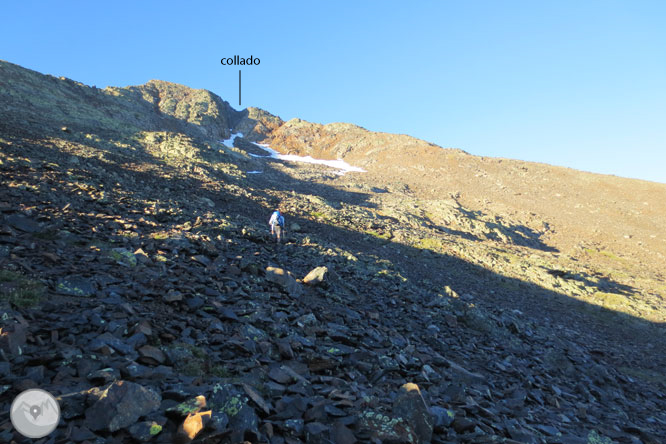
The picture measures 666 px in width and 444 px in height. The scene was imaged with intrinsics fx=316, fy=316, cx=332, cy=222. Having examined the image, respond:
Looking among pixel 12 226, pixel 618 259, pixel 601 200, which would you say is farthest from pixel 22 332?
pixel 601 200

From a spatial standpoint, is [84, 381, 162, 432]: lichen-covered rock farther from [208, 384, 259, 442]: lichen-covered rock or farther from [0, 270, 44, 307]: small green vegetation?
[0, 270, 44, 307]: small green vegetation

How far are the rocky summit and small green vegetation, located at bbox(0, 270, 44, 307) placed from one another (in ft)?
0.10

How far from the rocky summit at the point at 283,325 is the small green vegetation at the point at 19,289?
1.1 inches

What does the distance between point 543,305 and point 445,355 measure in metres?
13.8

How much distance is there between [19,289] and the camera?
19.1 ft

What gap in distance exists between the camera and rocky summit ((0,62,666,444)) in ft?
13.9

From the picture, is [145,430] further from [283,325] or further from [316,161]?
[316,161]

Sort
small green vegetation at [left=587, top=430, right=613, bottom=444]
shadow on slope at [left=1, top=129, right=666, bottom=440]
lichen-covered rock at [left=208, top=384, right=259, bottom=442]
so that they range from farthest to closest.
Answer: shadow on slope at [left=1, top=129, right=666, bottom=440], small green vegetation at [left=587, top=430, right=613, bottom=444], lichen-covered rock at [left=208, top=384, right=259, bottom=442]

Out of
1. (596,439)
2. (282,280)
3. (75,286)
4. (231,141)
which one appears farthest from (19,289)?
(231,141)

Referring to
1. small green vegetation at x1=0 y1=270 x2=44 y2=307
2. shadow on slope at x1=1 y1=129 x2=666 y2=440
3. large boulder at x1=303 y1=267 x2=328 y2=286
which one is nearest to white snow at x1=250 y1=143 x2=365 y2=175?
shadow on slope at x1=1 y1=129 x2=666 y2=440

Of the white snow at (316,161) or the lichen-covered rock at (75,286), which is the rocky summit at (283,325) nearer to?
the lichen-covered rock at (75,286)

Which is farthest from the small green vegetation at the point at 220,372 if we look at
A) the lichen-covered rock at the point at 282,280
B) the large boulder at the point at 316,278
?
the large boulder at the point at 316,278

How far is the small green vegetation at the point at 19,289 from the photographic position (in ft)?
18.1

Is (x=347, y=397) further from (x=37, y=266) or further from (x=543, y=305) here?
(x=543, y=305)
